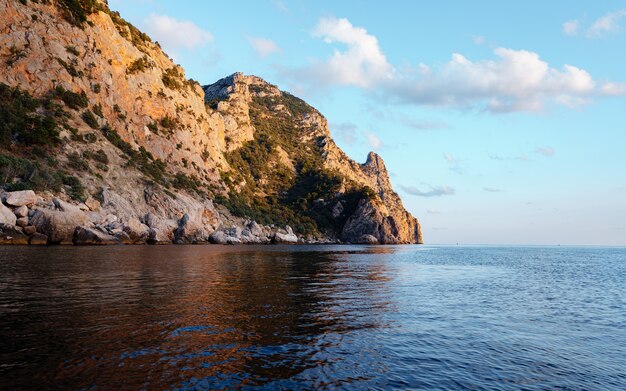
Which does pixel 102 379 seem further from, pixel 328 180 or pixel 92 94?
pixel 328 180

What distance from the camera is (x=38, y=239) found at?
149ft

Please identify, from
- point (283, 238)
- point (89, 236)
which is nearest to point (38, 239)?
point (89, 236)

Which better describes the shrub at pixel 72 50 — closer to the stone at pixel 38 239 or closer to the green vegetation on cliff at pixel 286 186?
the green vegetation on cliff at pixel 286 186

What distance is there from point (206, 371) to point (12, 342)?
554 centimetres

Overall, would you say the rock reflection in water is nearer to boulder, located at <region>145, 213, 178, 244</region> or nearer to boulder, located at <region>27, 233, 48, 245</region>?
boulder, located at <region>27, 233, 48, 245</region>

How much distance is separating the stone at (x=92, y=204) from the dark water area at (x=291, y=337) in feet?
117

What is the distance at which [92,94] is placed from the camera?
7606 centimetres

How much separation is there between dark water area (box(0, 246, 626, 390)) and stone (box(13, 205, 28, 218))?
27.0m

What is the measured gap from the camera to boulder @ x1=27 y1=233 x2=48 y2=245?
44.6m

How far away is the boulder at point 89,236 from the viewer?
49.4m

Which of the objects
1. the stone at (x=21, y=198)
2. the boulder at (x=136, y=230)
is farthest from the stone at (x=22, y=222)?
the boulder at (x=136, y=230)

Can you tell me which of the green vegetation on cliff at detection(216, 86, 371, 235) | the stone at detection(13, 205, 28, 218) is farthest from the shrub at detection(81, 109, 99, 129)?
the green vegetation on cliff at detection(216, 86, 371, 235)

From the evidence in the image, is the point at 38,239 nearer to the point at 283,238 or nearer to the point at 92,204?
the point at 92,204

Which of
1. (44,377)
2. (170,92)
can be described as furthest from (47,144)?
(44,377)
